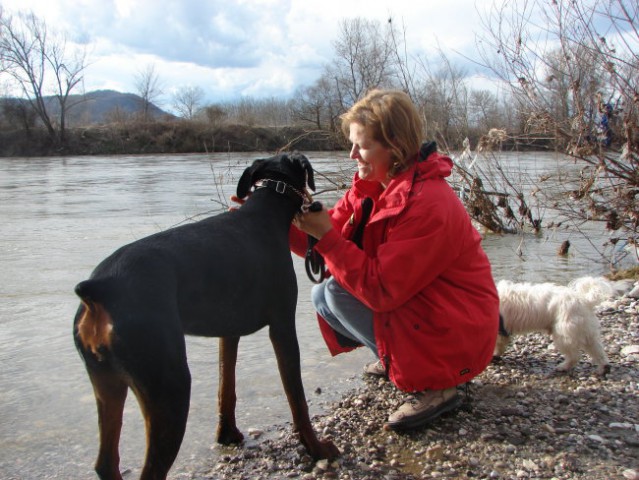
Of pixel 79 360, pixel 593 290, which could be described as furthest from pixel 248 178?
pixel 593 290

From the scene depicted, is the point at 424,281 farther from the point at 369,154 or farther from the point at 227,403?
the point at 227,403


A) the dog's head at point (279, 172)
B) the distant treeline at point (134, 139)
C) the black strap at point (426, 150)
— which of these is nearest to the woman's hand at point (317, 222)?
the dog's head at point (279, 172)

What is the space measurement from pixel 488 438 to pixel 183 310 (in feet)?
5.39

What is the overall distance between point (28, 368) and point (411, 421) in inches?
106

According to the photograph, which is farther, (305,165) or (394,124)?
(305,165)

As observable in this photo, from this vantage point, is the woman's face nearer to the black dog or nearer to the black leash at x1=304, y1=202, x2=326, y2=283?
the black dog

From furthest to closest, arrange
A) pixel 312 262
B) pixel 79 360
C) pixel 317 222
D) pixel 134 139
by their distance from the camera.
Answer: pixel 134 139 < pixel 79 360 < pixel 312 262 < pixel 317 222

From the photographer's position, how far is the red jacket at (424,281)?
284 centimetres

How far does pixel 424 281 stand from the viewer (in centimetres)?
291

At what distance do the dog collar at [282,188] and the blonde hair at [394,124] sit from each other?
463 millimetres

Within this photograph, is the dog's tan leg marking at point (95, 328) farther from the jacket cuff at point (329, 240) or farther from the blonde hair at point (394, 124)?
the blonde hair at point (394, 124)

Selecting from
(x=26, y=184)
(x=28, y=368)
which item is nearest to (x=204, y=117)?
(x=26, y=184)

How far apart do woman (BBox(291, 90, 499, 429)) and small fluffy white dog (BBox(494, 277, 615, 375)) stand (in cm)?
85

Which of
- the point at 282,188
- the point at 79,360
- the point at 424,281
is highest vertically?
the point at 282,188
